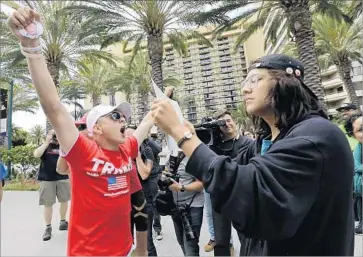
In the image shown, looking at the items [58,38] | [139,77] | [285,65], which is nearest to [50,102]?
[285,65]

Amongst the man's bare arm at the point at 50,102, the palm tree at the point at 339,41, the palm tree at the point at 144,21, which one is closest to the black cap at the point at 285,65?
the man's bare arm at the point at 50,102

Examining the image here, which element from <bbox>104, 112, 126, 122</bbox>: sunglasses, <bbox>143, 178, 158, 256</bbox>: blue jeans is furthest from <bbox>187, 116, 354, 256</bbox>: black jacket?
<bbox>143, 178, 158, 256</bbox>: blue jeans

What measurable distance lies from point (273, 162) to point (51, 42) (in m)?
15.1

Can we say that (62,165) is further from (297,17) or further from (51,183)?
(297,17)

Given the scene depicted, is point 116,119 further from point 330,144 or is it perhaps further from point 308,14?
point 308,14

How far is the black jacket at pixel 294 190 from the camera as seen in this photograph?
846 mm

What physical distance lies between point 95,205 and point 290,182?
1.20m

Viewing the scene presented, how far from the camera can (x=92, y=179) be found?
5.84 feet

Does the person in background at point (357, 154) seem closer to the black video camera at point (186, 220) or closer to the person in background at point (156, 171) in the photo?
the black video camera at point (186, 220)

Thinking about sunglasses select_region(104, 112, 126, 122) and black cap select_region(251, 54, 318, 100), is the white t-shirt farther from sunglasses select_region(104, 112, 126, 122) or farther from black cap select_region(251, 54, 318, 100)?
black cap select_region(251, 54, 318, 100)

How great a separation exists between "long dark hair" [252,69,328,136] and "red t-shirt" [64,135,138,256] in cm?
106

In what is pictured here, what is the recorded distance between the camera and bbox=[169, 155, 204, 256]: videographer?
2.98m

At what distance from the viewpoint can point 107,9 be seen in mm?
12016

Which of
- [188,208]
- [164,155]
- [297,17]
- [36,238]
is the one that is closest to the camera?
[164,155]
